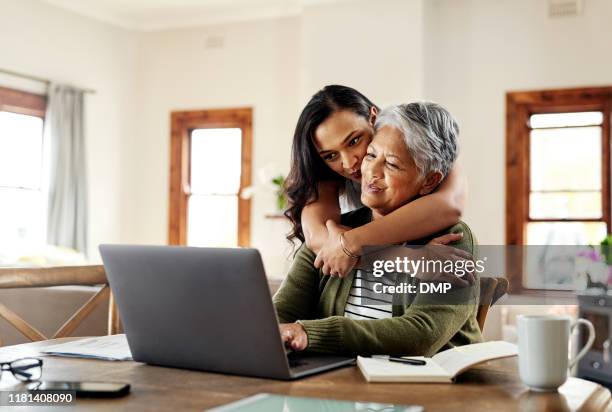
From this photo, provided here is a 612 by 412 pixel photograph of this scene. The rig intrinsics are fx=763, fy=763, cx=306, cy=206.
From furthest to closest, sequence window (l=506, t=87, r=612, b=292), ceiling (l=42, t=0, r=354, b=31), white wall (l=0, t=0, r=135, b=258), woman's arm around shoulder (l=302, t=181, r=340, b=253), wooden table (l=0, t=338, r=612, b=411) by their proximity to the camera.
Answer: ceiling (l=42, t=0, r=354, b=31) < white wall (l=0, t=0, r=135, b=258) < window (l=506, t=87, r=612, b=292) < woman's arm around shoulder (l=302, t=181, r=340, b=253) < wooden table (l=0, t=338, r=612, b=411)

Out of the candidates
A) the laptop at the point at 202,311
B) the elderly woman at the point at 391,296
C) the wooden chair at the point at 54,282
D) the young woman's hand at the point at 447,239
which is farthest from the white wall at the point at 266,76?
the laptop at the point at 202,311

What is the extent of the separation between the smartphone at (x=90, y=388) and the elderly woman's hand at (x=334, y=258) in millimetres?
680

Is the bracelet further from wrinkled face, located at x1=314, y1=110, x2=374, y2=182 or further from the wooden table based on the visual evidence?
the wooden table

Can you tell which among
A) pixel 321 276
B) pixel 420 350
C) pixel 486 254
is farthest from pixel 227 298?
pixel 486 254

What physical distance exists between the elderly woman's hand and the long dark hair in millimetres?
206

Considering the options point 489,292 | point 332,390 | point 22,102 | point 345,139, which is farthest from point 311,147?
point 22,102

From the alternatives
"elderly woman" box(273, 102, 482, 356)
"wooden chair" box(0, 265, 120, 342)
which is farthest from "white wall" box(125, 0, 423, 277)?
"elderly woman" box(273, 102, 482, 356)

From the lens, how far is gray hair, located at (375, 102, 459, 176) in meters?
1.65

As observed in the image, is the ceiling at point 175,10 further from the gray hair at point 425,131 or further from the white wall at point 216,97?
the gray hair at point 425,131

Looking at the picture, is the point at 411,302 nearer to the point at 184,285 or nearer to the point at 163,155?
the point at 184,285

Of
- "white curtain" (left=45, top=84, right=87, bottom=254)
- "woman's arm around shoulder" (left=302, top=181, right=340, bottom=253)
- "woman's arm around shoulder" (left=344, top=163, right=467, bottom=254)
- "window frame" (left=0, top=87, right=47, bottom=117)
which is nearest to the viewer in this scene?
"woman's arm around shoulder" (left=344, top=163, right=467, bottom=254)

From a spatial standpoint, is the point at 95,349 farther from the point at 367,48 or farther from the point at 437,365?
the point at 367,48

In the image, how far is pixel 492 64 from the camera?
614 centimetres

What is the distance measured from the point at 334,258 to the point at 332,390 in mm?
598
